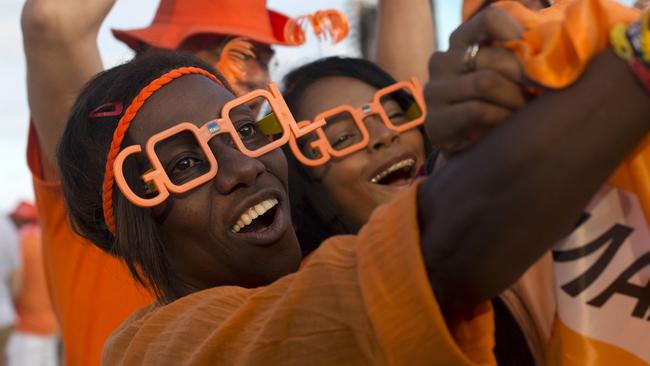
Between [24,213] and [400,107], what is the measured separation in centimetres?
666

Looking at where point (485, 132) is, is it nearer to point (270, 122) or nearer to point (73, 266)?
point (270, 122)

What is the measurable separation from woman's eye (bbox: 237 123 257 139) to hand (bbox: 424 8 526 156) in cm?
89

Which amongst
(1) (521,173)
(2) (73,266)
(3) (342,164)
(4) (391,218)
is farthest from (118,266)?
(1) (521,173)

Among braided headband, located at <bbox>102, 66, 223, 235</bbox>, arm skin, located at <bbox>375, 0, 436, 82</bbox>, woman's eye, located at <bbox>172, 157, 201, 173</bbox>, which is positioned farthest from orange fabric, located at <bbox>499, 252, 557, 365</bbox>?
arm skin, located at <bbox>375, 0, 436, 82</bbox>

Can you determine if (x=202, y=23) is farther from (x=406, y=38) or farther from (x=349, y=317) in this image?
(x=349, y=317)

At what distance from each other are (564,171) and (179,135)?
101cm

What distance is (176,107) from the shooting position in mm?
1935

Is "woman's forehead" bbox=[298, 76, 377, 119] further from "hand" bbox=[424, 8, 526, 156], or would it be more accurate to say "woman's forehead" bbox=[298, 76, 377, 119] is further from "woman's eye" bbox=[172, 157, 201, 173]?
"hand" bbox=[424, 8, 526, 156]

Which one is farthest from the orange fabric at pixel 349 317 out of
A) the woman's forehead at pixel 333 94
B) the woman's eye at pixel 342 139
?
the woman's forehead at pixel 333 94

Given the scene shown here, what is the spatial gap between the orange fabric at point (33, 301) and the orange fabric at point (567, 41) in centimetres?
652

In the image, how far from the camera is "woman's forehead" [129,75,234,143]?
192 cm

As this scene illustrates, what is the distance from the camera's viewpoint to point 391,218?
120 cm

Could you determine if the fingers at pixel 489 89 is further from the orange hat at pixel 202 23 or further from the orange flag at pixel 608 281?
the orange hat at pixel 202 23

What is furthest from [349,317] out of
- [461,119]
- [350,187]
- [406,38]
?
[406,38]
